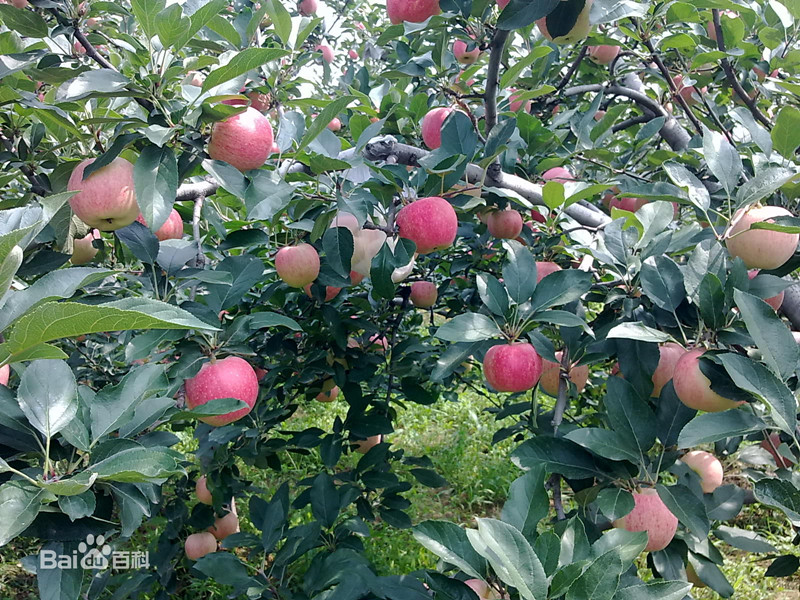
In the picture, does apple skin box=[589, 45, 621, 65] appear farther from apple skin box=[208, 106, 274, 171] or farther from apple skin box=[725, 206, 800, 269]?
apple skin box=[208, 106, 274, 171]

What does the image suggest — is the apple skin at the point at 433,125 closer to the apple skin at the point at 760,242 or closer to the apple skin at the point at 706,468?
the apple skin at the point at 760,242

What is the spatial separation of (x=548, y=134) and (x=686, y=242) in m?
0.47

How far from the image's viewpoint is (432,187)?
3.94 ft

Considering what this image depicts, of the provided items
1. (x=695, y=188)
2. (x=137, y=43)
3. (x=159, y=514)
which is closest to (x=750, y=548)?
(x=695, y=188)

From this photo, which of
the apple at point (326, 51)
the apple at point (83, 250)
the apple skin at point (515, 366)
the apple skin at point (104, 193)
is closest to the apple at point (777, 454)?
the apple skin at point (515, 366)

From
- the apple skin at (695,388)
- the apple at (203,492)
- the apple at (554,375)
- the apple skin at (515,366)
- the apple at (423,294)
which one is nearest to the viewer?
the apple skin at (695,388)

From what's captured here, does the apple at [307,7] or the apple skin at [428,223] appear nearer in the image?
the apple skin at [428,223]

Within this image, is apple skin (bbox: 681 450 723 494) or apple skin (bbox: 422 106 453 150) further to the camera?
apple skin (bbox: 422 106 453 150)

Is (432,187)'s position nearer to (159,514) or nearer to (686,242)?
(686,242)

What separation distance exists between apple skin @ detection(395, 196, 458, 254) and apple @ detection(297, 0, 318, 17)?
248 cm

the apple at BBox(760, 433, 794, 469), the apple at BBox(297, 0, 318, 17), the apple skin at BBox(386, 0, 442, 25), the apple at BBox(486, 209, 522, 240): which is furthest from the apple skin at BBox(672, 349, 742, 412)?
the apple at BBox(297, 0, 318, 17)

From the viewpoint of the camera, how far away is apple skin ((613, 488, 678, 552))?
0.93m

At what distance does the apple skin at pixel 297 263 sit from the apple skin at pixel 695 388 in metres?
0.75

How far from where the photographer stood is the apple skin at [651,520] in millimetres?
931
